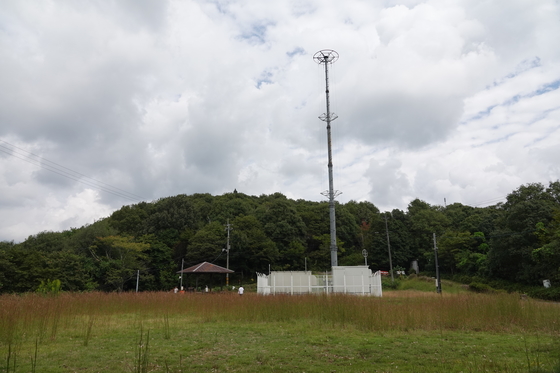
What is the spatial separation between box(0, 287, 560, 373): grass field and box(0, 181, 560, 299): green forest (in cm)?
1812

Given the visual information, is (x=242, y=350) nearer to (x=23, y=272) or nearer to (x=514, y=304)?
(x=514, y=304)

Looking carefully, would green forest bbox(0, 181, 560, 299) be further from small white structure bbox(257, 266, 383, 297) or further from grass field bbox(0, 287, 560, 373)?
grass field bbox(0, 287, 560, 373)

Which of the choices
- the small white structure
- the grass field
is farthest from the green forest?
the grass field

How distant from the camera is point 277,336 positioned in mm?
8914

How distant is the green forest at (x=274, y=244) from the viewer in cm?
2995

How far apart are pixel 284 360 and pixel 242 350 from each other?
1.18 metres

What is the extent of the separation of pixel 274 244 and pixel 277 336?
41310mm

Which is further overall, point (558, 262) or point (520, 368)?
point (558, 262)

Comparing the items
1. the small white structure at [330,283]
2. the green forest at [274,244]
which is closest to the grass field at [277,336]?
the small white structure at [330,283]

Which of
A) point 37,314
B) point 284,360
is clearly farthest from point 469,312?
point 37,314

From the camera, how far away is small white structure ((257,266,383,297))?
926 inches

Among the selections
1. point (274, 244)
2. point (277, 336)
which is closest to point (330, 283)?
point (277, 336)

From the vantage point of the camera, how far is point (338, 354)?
22.9 ft

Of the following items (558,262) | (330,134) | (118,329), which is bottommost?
(118,329)
